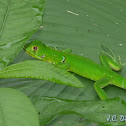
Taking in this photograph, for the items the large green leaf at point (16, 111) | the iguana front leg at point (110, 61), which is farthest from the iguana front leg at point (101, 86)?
the large green leaf at point (16, 111)

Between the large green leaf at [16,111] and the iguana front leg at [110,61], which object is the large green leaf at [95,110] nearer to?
the large green leaf at [16,111]

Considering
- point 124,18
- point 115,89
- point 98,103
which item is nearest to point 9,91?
point 98,103

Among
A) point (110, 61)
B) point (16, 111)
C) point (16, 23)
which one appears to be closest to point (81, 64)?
point (110, 61)

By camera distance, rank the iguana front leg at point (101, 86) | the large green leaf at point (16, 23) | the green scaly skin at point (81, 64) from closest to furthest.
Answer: the large green leaf at point (16, 23)
the iguana front leg at point (101, 86)
the green scaly skin at point (81, 64)

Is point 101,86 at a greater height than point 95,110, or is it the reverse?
point 95,110

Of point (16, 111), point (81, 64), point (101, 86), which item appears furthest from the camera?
point (81, 64)

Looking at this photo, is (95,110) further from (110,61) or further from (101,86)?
(110,61)

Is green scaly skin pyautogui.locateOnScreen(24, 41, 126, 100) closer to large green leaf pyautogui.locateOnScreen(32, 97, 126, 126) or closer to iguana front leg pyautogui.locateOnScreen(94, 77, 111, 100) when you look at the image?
iguana front leg pyautogui.locateOnScreen(94, 77, 111, 100)
